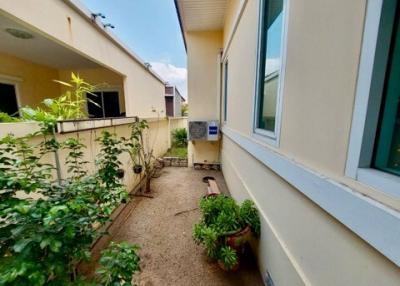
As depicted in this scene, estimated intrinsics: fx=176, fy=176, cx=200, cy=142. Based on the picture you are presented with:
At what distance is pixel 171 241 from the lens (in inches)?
95.0

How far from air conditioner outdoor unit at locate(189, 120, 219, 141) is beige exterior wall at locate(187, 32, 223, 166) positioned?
34 cm

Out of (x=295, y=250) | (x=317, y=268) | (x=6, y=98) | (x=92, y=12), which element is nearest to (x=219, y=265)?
(x=295, y=250)

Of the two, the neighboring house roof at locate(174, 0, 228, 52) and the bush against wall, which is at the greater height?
the neighboring house roof at locate(174, 0, 228, 52)

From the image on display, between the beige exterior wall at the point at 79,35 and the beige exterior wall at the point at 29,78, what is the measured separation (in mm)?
2127

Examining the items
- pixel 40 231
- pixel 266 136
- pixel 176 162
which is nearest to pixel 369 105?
pixel 266 136

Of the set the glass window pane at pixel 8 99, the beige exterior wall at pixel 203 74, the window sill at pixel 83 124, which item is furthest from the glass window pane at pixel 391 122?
the glass window pane at pixel 8 99

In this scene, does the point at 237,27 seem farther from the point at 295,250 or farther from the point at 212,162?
the point at 212,162

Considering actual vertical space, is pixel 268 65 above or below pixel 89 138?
above

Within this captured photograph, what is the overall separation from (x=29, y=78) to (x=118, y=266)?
5117 mm

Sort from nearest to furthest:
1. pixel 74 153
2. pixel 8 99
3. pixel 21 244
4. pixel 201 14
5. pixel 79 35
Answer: pixel 21 244, pixel 74 153, pixel 79 35, pixel 8 99, pixel 201 14

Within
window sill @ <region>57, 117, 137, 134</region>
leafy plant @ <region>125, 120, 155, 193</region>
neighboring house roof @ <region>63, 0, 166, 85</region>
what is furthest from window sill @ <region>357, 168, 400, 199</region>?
neighboring house roof @ <region>63, 0, 166, 85</region>

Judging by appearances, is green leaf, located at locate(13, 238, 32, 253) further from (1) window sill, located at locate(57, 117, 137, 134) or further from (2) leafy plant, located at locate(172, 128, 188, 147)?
(2) leafy plant, located at locate(172, 128, 188, 147)

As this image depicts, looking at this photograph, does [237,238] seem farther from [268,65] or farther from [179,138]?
[179,138]

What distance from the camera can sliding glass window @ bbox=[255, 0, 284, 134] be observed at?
5.33ft
